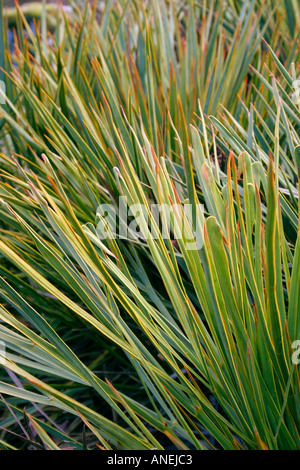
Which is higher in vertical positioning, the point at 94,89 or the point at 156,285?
the point at 94,89

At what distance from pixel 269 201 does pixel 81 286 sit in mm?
252

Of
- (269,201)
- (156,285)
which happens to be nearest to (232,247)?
(269,201)

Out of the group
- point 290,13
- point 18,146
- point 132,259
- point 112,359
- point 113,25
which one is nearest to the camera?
point 132,259

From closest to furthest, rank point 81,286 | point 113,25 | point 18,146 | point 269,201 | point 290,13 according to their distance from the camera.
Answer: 1. point 269,201
2. point 81,286
3. point 18,146
4. point 290,13
5. point 113,25

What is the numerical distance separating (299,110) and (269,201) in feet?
1.30

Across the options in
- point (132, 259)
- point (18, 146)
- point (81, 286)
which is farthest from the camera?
point (18, 146)

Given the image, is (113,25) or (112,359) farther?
(113,25)

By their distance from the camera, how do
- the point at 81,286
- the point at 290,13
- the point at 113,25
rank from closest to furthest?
the point at 81,286 < the point at 290,13 < the point at 113,25

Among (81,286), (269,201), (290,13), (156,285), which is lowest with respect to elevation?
(156,285)

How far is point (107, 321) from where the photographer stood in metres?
0.53

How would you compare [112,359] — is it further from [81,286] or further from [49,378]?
[81,286]

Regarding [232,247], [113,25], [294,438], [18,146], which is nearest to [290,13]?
[113,25]

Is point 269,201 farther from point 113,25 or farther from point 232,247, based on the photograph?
point 113,25

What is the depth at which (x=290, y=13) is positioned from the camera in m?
1.19
